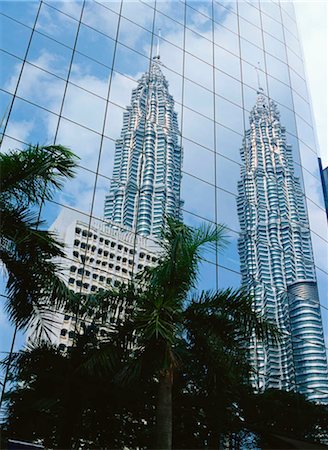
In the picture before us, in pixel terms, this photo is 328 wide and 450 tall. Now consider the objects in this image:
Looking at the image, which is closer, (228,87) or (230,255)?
(230,255)

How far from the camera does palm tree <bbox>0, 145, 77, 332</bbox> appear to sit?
26.2 feet

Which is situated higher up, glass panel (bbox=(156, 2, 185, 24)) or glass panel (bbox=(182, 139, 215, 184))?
glass panel (bbox=(156, 2, 185, 24))

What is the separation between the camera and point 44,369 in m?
9.33

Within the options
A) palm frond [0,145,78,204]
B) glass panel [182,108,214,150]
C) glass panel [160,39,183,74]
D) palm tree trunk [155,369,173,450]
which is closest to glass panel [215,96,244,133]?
glass panel [182,108,214,150]

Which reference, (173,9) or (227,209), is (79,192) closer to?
(227,209)

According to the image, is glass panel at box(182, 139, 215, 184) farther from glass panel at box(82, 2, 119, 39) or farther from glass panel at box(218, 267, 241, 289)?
glass panel at box(82, 2, 119, 39)

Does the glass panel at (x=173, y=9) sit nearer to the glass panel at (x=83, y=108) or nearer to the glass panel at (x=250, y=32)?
the glass panel at (x=250, y=32)

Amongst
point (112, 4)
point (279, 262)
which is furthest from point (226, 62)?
point (279, 262)

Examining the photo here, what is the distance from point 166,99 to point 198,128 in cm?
150

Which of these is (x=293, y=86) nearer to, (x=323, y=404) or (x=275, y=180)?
(x=275, y=180)

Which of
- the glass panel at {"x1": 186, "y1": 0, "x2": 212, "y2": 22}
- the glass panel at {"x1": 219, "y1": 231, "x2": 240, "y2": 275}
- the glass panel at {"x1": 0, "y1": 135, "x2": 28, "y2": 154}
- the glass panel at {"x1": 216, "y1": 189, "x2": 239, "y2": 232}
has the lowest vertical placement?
the glass panel at {"x1": 219, "y1": 231, "x2": 240, "y2": 275}

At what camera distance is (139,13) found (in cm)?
1955

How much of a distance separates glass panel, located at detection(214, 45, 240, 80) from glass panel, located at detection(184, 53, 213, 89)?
0.74m

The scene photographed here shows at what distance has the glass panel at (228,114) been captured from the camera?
19434 mm
